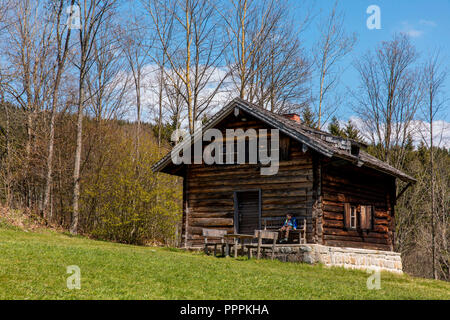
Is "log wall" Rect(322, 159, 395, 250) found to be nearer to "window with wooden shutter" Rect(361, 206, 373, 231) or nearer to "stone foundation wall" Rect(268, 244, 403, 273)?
"window with wooden shutter" Rect(361, 206, 373, 231)

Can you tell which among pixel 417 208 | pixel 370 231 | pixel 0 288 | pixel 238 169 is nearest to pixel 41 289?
pixel 0 288

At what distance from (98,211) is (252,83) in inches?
526

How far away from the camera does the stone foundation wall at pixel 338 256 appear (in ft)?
62.5

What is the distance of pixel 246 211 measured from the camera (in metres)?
22.1

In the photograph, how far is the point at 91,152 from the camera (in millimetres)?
32781

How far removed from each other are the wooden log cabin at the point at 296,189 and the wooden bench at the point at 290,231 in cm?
20

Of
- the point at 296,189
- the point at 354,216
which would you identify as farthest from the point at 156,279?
the point at 354,216

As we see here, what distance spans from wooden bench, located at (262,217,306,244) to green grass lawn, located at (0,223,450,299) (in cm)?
255

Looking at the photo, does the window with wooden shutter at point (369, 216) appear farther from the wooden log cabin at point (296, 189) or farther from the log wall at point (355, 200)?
the log wall at point (355, 200)

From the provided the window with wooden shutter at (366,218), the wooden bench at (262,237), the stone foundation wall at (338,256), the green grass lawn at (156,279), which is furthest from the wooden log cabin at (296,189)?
the green grass lawn at (156,279)

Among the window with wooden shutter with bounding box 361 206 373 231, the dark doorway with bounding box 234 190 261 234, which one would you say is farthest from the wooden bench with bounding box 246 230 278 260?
the window with wooden shutter with bounding box 361 206 373 231

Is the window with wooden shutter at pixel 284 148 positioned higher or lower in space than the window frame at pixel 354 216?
higher

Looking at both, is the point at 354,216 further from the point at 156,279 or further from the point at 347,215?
the point at 156,279
